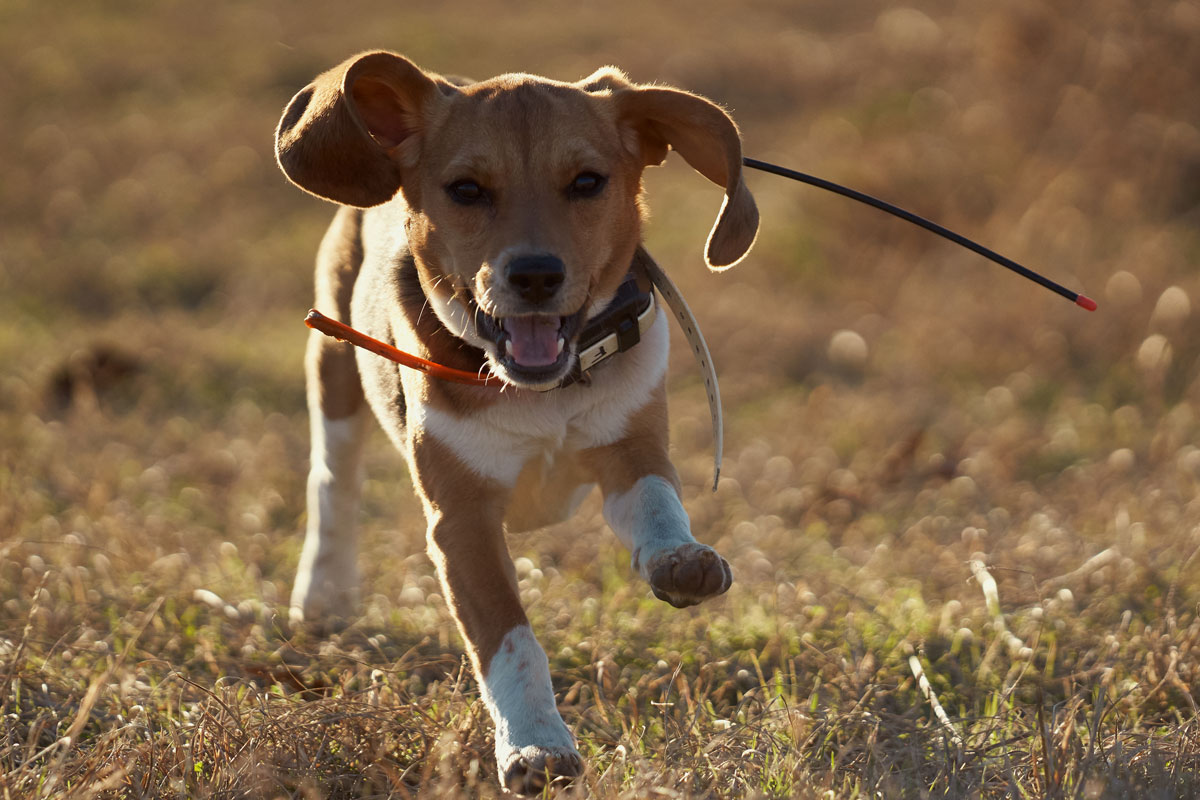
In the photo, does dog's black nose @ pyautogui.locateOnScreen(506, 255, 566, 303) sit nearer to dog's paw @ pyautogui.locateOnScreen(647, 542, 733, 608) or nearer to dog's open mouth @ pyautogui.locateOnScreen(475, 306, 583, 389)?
dog's open mouth @ pyautogui.locateOnScreen(475, 306, 583, 389)

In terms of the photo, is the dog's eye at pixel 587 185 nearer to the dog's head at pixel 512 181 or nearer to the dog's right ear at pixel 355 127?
the dog's head at pixel 512 181

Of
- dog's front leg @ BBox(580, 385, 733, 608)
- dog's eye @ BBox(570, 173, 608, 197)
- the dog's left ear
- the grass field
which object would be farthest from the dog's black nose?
the grass field

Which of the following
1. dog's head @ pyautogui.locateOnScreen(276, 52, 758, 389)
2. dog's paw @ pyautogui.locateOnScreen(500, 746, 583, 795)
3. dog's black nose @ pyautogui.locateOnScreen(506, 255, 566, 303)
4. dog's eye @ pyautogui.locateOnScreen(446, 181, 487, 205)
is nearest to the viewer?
dog's paw @ pyautogui.locateOnScreen(500, 746, 583, 795)

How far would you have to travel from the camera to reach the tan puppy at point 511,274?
3.43 metres

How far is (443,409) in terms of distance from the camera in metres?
3.67

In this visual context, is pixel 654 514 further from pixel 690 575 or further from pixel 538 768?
pixel 538 768

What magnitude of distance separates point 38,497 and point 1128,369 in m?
5.76

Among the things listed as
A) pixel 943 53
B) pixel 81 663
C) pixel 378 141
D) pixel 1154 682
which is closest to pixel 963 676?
pixel 1154 682

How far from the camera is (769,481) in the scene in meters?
6.86

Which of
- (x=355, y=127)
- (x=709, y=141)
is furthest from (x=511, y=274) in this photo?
(x=709, y=141)

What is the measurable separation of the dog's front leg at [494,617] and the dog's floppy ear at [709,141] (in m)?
0.89

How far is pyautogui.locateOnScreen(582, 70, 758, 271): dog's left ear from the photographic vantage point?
3.58 meters

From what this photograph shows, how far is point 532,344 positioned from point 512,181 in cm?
43

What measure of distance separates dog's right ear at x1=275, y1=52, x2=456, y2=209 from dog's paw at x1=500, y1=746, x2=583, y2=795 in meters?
1.50
